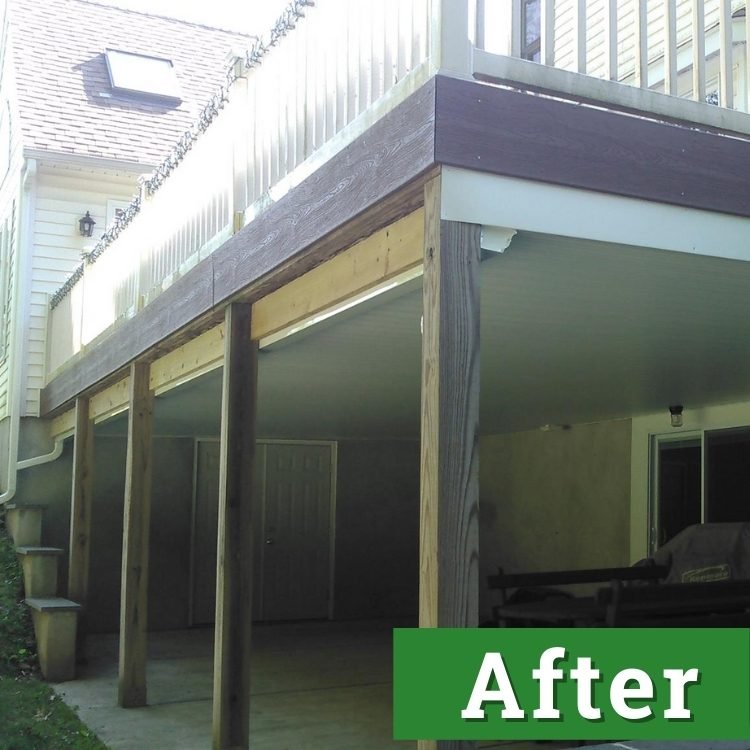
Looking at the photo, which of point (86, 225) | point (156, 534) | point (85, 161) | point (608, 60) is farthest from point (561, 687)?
point (85, 161)

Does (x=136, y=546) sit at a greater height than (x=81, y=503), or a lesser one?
lesser

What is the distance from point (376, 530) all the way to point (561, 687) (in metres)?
10.1

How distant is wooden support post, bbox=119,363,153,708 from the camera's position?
7512 mm

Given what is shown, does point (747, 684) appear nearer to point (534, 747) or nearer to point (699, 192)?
point (699, 192)

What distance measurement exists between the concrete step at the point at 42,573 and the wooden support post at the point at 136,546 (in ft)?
8.60

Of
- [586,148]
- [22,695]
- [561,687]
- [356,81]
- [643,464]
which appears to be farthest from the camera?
[643,464]

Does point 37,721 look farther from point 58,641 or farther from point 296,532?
point 296,532

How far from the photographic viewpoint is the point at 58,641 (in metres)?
8.77

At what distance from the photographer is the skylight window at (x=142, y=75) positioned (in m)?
14.2

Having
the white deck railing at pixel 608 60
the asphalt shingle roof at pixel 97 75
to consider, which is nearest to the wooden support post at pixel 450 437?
the white deck railing at pixel 608 60

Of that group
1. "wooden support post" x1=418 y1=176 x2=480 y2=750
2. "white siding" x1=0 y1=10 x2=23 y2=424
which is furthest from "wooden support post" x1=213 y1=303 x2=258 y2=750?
"white siding" x1=0 y1=10 x2=23 y2=424

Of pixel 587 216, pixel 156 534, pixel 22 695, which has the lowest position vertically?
pixel 22 695

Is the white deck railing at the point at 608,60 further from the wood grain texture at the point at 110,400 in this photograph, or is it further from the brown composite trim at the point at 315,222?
the wood grain texture at the point at 110,400

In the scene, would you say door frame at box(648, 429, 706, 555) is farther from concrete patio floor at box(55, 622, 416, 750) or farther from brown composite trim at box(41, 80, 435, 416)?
brown composite trim at box(41, 80, 435, 416)
